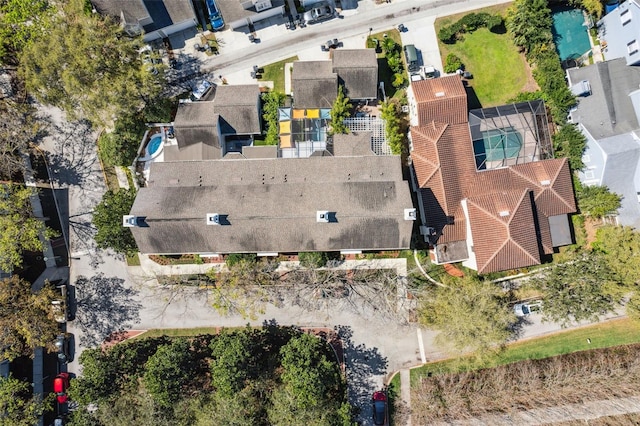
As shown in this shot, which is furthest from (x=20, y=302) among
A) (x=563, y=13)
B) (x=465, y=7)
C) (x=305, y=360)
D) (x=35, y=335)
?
(x=563, y=13)

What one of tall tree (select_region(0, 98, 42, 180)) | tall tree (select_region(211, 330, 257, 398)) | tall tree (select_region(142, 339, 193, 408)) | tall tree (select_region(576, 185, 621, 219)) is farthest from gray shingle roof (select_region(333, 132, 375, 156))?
tall tree (select_region(0, 98, 42, 180))

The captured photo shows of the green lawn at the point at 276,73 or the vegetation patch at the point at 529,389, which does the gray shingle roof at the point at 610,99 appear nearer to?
the vegetation patch at the point at 529,389

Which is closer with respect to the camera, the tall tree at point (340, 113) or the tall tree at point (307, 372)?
the tall tree at point (307, 372)

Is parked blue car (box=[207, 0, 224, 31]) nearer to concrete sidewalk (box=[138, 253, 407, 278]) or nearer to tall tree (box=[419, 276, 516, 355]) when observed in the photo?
concrete sidewalk (box=[138, 253, 407, 278])

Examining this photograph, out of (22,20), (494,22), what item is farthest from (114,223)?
(494,22)

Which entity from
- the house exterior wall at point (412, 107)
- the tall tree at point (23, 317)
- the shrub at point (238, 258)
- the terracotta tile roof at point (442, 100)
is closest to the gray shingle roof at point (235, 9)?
the house exterior wall at point (412, 107)

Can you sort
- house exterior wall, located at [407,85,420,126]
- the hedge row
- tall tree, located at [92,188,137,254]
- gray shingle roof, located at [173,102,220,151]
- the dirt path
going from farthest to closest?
1. the hedge row
2. the dirt path
3. house exterior wall, located at [407,85,420,126]
4. gray shingle roof, located at [173,102,220,151]
5. tall tree, located at [92,188,137,254]
